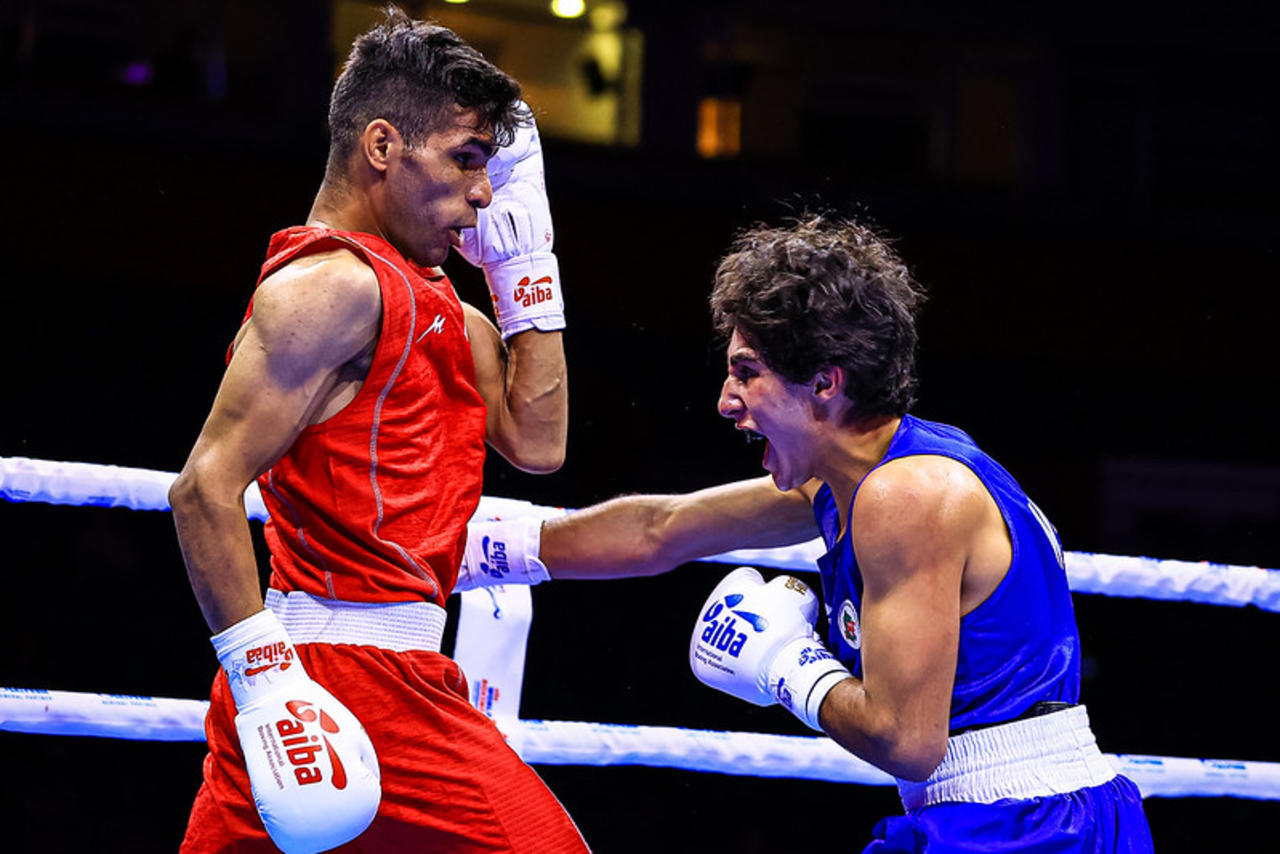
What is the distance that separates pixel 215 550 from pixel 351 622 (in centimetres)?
19

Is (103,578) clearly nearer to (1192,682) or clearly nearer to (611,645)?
(611,645)

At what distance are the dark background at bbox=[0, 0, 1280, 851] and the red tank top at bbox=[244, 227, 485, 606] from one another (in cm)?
323

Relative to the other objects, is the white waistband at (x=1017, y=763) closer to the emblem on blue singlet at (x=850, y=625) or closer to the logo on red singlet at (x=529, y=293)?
the emblem on blue singlet at (x=850, y=625)

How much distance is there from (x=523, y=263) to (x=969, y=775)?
0.94 meters

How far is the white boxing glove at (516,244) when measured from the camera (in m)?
2.02

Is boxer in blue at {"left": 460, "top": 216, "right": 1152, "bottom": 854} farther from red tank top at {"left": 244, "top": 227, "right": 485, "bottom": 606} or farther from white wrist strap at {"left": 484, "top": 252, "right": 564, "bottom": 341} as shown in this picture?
red tank top at {"left": 244, "top": 227, "right": 485, "bottom": 606}

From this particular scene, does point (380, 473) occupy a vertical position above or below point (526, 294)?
below

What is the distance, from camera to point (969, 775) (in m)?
1.76

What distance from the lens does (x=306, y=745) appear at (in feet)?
4.77

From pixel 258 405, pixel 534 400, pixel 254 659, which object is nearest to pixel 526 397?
pixel 534 400

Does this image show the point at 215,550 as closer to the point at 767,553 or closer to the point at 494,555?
the point at 494,555

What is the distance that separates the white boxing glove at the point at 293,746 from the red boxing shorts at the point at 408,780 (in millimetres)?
71

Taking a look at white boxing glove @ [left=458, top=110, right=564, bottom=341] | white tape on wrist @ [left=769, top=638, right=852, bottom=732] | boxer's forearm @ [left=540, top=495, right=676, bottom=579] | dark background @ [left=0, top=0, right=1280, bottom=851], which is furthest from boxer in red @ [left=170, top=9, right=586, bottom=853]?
dark background @ [left=0, top=0, right=1280, bottom=851]

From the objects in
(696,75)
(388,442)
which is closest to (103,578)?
(388,442)
